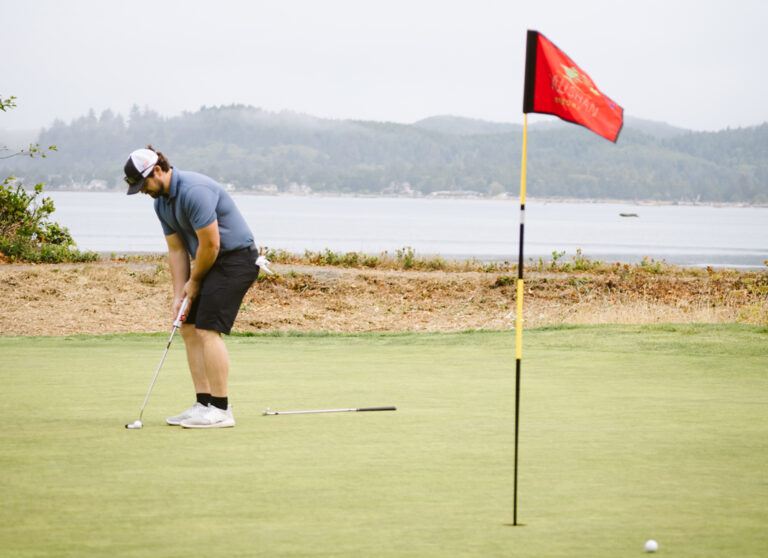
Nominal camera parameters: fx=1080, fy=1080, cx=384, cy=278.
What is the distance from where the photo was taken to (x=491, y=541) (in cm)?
434

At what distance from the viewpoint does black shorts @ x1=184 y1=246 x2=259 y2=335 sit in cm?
720

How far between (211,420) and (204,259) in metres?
1.05

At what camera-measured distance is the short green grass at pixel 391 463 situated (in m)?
4.41

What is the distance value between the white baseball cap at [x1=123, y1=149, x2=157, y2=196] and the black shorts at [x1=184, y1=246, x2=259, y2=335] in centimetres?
75

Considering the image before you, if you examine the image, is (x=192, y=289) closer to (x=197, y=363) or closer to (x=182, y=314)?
(x=182, y=314)

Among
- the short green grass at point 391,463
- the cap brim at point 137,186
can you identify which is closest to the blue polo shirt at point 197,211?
the cap brim at point 137,186

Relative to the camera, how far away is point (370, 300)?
2103 cm

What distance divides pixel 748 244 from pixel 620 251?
54.6 ft

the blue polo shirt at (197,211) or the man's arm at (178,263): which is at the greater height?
the blue polo shirt at (197,211)

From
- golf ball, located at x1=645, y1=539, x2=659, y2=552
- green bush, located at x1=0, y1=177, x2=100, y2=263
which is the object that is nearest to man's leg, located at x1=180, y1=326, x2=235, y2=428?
golf ball, located at x1=645, y1=539, x2=659, y2=552

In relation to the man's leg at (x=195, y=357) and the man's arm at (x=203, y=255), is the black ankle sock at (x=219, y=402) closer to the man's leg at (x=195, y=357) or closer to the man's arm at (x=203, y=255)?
the man's leg at (x=195, y=357)

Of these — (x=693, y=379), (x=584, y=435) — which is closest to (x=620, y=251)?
(x=693, y=379)

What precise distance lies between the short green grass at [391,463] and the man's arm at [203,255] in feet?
3.15

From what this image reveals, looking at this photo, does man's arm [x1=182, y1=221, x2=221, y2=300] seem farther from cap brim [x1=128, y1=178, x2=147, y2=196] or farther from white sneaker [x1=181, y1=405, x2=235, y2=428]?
white sneaker [x1=181, y1=405, x2=235, y2=428]
